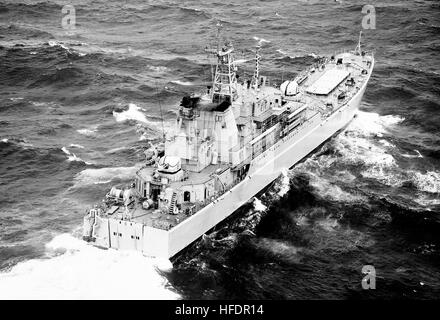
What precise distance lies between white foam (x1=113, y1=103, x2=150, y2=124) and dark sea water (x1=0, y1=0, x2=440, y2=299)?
7.7 inches

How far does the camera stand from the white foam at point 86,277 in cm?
3456

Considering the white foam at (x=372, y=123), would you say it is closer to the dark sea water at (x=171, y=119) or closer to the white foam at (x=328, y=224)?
the dark sea water at (x=171, y=119)

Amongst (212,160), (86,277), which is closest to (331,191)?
(212,160)

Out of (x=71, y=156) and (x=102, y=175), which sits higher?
(x=71, y=156)

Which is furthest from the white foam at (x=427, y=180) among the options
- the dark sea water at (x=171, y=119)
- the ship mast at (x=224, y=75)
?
the ship mast at (x=224, y=75)

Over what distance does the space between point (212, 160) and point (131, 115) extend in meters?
17.2

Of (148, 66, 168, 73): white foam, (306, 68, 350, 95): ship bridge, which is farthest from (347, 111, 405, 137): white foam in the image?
(148, 66, 168, 73): white foam

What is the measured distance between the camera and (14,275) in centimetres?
3638

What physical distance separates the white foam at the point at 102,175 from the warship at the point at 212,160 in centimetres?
226

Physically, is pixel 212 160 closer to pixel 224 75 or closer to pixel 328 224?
pixel 224 75

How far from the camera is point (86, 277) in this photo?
117 feet

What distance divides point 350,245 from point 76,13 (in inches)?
2285
